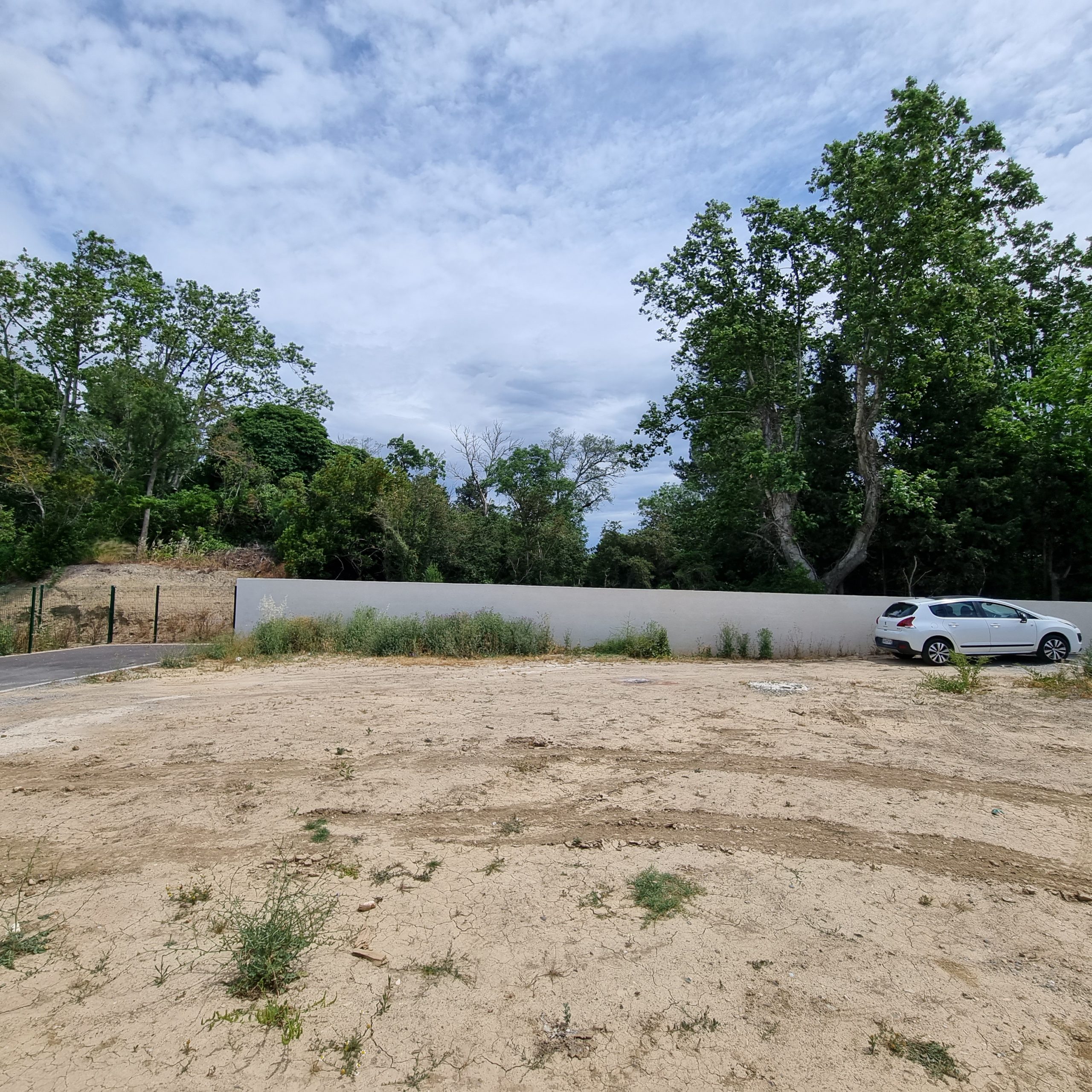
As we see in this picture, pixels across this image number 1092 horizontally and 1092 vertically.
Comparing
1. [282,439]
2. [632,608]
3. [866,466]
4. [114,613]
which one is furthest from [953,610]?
[282,439]

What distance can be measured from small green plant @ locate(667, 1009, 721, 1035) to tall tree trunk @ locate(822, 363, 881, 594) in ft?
68.6

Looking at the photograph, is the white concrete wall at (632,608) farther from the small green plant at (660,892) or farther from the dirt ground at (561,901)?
the small green plant at (660,892)

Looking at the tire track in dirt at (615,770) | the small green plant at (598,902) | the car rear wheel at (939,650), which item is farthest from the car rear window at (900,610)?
the small green plant at (598,902)

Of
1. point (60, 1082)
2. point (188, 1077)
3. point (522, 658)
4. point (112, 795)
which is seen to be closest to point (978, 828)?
point (188, 1077)

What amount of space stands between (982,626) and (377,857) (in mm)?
14482

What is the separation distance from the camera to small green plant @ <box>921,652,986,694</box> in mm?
9555

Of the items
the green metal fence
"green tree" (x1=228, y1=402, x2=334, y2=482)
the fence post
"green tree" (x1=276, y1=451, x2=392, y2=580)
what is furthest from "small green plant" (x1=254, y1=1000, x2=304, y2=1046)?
"green tree" (x1=228, y1=402, x2=334, y2=482)

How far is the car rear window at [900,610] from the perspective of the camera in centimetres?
1415

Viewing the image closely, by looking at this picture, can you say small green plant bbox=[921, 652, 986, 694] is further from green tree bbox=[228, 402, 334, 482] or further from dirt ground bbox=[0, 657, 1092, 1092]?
green tree bbox=[228, 402, 334, 482]

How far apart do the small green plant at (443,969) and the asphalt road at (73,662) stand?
10.9 metres

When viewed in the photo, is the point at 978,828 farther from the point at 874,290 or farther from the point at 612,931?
the point at 874,290

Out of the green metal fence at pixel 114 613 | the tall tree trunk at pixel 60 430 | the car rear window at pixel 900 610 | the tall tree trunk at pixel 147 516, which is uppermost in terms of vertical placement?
the tall tree trunk at pixel 60 430

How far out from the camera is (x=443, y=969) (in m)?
2.97

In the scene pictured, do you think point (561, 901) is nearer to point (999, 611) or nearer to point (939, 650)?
point (939, 650)
